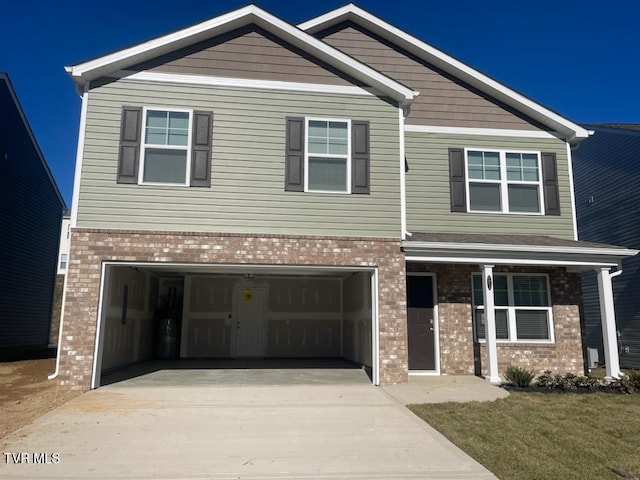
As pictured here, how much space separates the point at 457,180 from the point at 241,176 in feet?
17.0

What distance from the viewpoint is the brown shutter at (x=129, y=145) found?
9336 millimetres

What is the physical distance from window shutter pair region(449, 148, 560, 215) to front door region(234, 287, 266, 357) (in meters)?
6.08

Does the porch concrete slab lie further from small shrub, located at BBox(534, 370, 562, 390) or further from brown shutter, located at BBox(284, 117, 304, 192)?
brown shutter, located at BBox(284, 117, 304, 192)

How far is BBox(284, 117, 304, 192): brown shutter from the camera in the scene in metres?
9.80

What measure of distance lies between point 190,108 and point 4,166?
29.5 feet

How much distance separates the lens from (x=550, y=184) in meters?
11.8

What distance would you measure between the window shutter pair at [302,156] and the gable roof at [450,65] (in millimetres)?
3918

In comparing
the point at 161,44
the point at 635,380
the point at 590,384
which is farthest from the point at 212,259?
the point at 635,380

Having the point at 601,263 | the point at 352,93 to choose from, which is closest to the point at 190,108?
the point at 352,93

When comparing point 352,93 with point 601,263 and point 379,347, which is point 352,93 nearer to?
point 379,347

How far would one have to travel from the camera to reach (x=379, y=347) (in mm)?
9438

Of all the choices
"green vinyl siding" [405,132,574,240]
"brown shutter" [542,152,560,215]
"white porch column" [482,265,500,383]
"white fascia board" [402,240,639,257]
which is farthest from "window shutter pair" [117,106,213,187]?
"brown shutter" [542,152,560,215]

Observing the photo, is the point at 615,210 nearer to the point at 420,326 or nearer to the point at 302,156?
the point at 420,326

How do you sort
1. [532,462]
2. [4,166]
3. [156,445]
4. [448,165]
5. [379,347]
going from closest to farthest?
[532,462] < [156,445] < [379,347] < [448,165] < [4,166]
